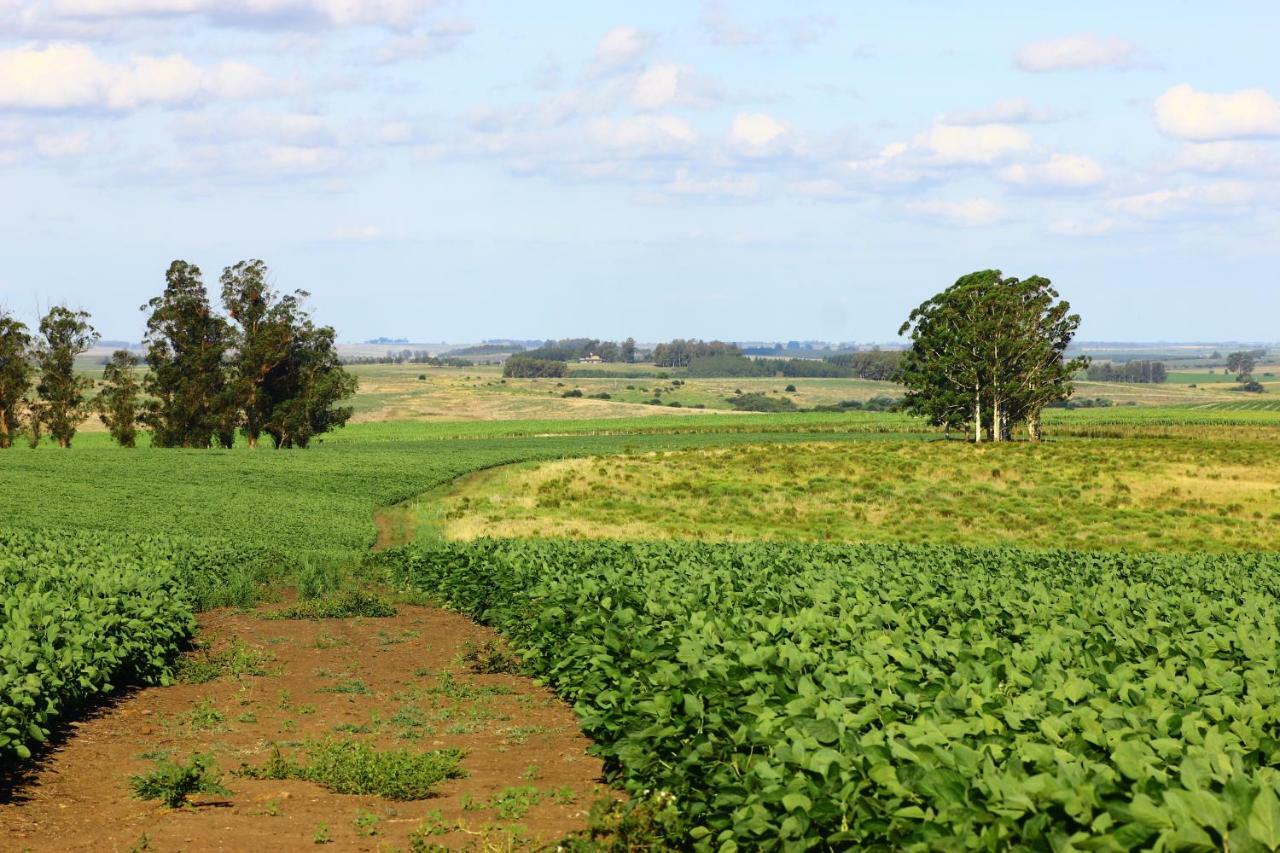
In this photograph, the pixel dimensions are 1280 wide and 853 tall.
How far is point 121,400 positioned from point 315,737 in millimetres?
93578

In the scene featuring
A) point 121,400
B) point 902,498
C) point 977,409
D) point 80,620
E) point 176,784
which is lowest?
point 902,498

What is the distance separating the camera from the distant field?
52.7 m

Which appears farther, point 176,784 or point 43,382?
point 43,382

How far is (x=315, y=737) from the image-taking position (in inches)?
587

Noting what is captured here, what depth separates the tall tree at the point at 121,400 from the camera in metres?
99.7

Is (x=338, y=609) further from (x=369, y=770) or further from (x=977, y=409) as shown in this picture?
(x=977, y=409)

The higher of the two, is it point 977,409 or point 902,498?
point 977,409

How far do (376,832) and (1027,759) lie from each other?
6220 mm

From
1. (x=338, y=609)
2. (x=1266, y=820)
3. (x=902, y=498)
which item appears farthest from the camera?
(x=902, y=498)

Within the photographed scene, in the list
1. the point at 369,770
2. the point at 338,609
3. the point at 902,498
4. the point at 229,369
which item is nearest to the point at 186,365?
the point at 229,369

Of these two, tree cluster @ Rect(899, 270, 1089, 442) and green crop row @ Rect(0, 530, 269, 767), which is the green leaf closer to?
green crop row @ Rect(0, 530, 269, 767)

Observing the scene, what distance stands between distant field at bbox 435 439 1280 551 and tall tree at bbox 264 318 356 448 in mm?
32763

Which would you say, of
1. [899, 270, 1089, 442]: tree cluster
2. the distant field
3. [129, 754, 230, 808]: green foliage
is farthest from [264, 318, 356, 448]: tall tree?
[129, 754, 230, 808]: green foliage

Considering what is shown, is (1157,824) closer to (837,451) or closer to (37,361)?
(837,451)
